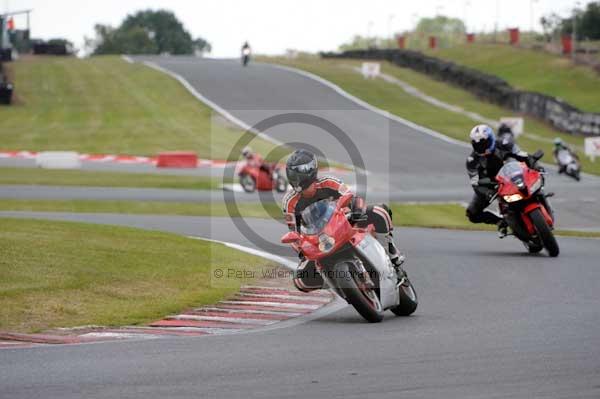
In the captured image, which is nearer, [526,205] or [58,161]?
[526,205]

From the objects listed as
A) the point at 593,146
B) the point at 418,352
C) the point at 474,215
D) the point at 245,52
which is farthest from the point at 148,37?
the point at 418,352

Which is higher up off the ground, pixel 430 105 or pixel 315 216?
pixel 315 216

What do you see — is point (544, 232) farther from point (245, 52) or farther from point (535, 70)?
point (245, 52)

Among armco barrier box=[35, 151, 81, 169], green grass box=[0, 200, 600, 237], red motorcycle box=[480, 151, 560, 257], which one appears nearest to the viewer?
red motorcycle box=[480, 151, 560, 257]

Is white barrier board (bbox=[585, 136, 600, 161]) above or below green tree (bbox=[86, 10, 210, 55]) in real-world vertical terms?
below

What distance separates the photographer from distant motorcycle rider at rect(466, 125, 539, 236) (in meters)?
16.1

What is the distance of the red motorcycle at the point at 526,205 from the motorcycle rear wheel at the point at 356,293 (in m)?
5.94

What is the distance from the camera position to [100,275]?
12422 mm

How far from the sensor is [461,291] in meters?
12.3

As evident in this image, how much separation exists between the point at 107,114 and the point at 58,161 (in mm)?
15474

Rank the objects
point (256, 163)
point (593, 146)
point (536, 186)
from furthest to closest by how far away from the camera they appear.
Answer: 1. point (593, 146)
2. point (256, 163)
3. point (536, 186)

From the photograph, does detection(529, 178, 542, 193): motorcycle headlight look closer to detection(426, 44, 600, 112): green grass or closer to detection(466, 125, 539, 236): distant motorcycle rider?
detection(466, 125, 539, 236): distant motorcycle rider

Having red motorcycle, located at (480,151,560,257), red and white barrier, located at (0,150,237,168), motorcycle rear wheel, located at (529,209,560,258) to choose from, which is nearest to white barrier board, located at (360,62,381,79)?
red and white barrier, located at (0,150,237,168)

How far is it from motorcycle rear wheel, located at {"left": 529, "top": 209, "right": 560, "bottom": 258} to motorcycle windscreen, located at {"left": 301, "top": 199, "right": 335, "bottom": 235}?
609cm
